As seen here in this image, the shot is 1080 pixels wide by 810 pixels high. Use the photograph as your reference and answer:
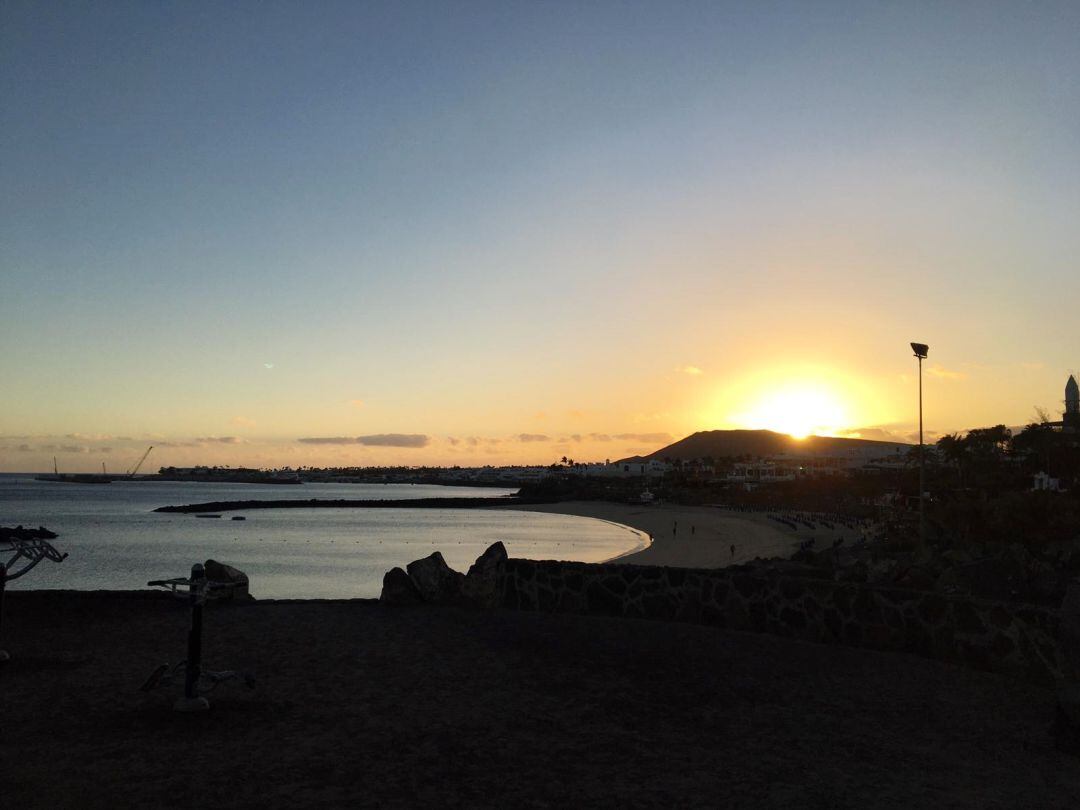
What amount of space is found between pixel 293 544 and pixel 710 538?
36.0 metres

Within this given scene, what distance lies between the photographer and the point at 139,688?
26.2ft

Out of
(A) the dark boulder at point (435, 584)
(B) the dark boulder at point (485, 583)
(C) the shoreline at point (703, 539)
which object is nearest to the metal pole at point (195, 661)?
(A) the dark boulder at point (435, 584)

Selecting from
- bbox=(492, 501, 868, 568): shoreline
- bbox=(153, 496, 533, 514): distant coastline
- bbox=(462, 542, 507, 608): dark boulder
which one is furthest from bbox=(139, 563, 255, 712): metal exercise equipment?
bbox=(153, 496, 533, 514): distant coastline

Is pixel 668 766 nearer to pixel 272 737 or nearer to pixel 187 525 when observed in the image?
pixel 272 737

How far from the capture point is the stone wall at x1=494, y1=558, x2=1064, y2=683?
8.63 metres

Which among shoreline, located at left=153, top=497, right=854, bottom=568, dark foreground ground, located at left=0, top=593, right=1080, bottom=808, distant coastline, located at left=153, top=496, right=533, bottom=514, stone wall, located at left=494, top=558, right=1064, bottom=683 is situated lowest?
distant coastline, located at left=153, top=496, right=533, bottom=514

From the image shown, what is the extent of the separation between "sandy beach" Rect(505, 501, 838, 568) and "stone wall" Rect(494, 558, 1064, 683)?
79.5ft

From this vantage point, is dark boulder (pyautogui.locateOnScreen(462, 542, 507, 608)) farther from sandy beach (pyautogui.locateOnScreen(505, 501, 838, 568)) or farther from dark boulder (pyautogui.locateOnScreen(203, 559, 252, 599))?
sandy beach (pyautogui.locateOnScreen(505, 501, 838, 568))

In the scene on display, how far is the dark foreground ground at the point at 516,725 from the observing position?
17.9 feet

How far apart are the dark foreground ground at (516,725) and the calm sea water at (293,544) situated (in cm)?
2900

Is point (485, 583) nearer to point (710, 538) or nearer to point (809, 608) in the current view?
point (809, 608)

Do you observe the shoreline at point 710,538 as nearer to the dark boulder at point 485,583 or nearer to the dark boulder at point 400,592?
the dark boulder at point 485,583

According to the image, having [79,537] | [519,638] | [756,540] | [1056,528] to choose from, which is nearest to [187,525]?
[79,537]

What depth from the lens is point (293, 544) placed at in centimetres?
7394
